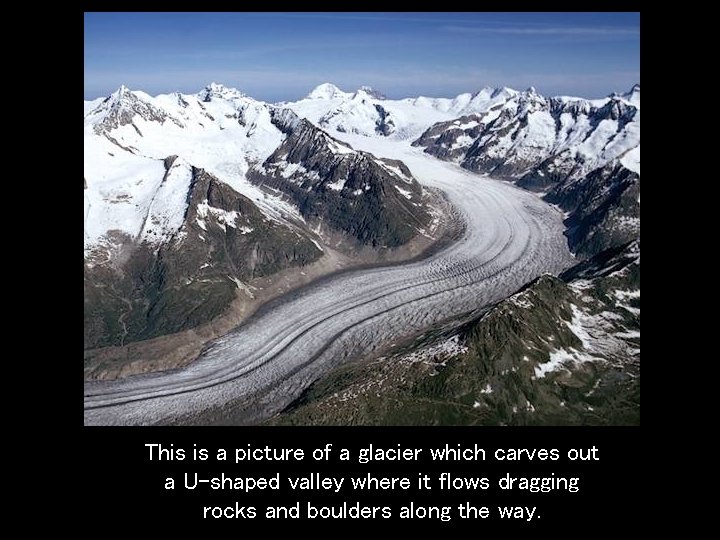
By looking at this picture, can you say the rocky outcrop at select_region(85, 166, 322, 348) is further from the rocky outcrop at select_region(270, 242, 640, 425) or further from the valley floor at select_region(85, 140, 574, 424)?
the rocky outcrop at select_region(270, 242, 640, 425)

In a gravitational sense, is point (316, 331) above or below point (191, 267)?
below

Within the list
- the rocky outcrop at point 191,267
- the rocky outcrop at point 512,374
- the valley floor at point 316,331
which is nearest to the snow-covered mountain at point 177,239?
the rocky outcrop at point 191,267

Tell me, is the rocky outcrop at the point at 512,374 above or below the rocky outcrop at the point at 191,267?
below

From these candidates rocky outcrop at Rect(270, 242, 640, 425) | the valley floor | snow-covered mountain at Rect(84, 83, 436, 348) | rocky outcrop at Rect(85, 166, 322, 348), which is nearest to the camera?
rocky outcrop at Rect(270, 242, 640, 425)

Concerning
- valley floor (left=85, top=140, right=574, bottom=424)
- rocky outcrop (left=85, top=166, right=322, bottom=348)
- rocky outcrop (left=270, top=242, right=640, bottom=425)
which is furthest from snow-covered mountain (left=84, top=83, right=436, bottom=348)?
rocky outcrop (left=270, top=242, right=640, bottom=425)

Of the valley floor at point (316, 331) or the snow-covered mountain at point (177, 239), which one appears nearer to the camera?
the valley floor at point (316, 331)

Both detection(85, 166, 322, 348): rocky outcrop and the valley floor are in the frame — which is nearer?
the valley floor

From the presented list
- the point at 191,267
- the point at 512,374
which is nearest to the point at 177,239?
the point at 191,267

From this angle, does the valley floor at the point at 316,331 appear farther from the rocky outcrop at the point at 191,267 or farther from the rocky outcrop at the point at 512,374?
the rocky outcrop at the point at 512,374

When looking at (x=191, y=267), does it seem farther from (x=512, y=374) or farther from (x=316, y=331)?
(x=512, y=374)
